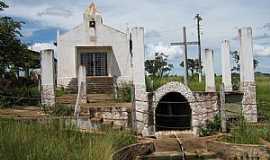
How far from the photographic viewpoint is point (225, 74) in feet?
68.5

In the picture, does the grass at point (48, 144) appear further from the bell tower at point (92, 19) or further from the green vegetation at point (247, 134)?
the bell tower at point (92, 19)

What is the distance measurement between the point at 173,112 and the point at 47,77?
615cm

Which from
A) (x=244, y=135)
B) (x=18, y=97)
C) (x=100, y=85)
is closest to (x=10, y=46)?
(x=18, y=97)

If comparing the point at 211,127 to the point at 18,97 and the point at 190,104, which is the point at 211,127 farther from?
the point at 18,97

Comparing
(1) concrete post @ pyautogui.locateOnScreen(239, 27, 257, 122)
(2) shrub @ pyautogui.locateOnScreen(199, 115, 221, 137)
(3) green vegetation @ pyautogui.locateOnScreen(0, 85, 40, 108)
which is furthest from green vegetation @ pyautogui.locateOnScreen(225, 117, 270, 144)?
(3) green vegetation @ pyautogui.locateOnScreen(0, 85, 40, 108)

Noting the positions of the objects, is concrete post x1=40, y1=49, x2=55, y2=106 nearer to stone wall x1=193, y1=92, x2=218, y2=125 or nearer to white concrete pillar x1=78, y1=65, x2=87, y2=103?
white concrete pillar x1=78, y1=65, x2=87, y2=103

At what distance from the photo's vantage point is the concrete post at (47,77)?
699 inches

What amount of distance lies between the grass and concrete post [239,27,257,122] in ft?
29.6

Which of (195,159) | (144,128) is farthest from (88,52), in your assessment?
(195,159)

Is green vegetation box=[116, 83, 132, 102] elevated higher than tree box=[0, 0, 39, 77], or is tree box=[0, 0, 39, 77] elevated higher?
tree box=[0, 0, 39, 77]

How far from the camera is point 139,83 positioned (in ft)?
56.0

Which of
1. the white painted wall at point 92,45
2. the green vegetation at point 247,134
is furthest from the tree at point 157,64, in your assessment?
the green vegetation at point 247,134

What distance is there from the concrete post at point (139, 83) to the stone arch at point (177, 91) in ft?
1.76

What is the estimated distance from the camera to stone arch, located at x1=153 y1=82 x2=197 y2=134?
17.4 meters
